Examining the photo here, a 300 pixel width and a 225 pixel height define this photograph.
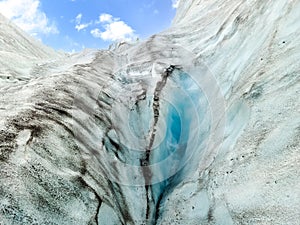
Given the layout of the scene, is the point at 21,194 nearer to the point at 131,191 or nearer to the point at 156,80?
the point at 131,191

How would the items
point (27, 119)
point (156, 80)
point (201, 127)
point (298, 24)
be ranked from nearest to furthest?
point (27, 119) → point (298, 24) → point (201, 127) → point (156, 80)

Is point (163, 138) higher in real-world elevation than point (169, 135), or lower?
lower

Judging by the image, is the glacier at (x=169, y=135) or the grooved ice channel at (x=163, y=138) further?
the grooved ice channel at (x=163, y=138)

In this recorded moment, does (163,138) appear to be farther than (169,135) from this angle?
No

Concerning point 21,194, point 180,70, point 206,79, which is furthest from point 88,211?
point 180,70
